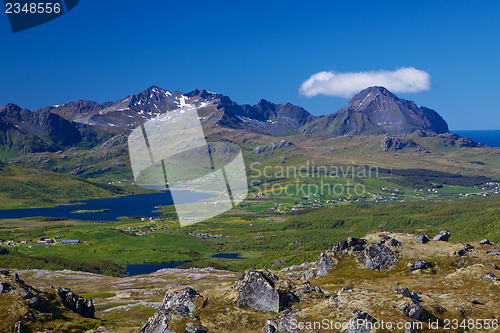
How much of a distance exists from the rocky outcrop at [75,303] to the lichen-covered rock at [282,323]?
29378 mm

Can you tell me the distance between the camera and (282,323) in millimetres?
33250

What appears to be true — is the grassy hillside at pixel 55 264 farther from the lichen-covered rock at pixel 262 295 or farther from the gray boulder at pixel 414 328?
the gray boulder at pixel 414 328

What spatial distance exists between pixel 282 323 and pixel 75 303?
104ft

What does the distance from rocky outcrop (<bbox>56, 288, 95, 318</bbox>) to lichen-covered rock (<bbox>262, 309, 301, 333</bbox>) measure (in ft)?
96.4

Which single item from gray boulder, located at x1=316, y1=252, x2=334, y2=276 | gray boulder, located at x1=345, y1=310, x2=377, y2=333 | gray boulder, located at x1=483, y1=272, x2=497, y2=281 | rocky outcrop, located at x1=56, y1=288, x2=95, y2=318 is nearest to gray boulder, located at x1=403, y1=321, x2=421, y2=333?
gray boulder, located at x1=345, y1=310, x2=377, y2=333

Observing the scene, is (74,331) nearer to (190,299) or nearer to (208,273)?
(190,299)

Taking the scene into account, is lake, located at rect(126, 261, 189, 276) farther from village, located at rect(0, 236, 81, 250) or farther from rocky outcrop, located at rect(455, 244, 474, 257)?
rocky outcrop, located at rect(455, 244, 474, 257)

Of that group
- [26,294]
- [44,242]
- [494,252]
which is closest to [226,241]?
[44,242]

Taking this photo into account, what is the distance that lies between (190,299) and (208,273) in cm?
7628

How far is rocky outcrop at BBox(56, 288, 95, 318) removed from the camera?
47.8 metres

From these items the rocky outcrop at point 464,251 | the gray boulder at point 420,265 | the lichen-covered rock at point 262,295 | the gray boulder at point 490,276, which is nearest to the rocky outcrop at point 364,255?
the gray boulder at point 420,265

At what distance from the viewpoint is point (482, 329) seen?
31.4 metres

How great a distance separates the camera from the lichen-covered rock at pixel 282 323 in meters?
32.6

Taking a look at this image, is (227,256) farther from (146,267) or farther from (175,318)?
(175,318)
